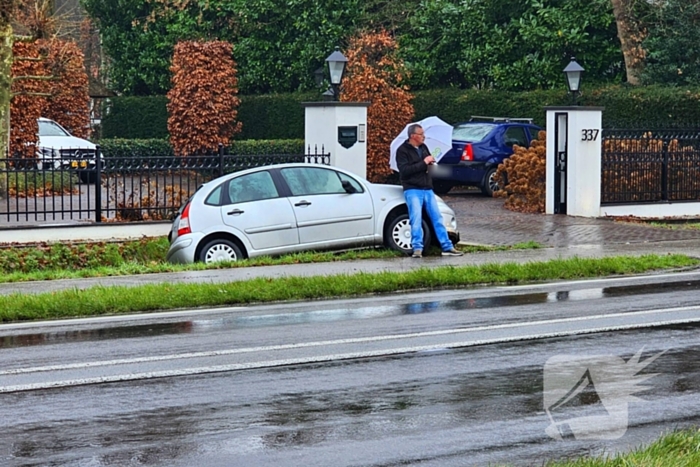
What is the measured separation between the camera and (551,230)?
20688 millimetres

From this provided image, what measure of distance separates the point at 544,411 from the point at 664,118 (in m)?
21.6

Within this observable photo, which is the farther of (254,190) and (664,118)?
(664,118)

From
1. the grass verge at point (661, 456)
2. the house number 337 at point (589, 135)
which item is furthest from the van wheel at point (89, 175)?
the grass verge at point (661, 456)

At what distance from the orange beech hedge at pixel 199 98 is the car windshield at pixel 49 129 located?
333cm

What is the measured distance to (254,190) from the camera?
16.9m

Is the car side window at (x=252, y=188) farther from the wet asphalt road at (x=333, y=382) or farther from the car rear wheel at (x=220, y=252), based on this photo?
the wet asphalt road at (x=333, y=382)

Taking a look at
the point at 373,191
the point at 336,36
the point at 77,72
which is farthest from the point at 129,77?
the point at 373,191

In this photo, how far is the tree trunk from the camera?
100 ft

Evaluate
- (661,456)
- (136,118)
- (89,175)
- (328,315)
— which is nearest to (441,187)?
(89,175)

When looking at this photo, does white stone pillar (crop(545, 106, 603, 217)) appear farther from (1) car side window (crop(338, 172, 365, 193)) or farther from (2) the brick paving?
(1) car side window (crop(338, 172, 365, 193))

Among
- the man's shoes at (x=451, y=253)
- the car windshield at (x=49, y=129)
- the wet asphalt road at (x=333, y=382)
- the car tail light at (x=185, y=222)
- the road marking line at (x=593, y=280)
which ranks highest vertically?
the car windshield at (x=49, y=129)

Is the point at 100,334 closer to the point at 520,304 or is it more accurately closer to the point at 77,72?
the point at 520,304

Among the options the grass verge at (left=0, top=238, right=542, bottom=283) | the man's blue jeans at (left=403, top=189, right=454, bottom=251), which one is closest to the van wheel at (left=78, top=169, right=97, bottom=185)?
the grass verge at (left=0, top=238, right=542, bottom=283)

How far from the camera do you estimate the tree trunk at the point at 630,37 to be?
30.6 metres
